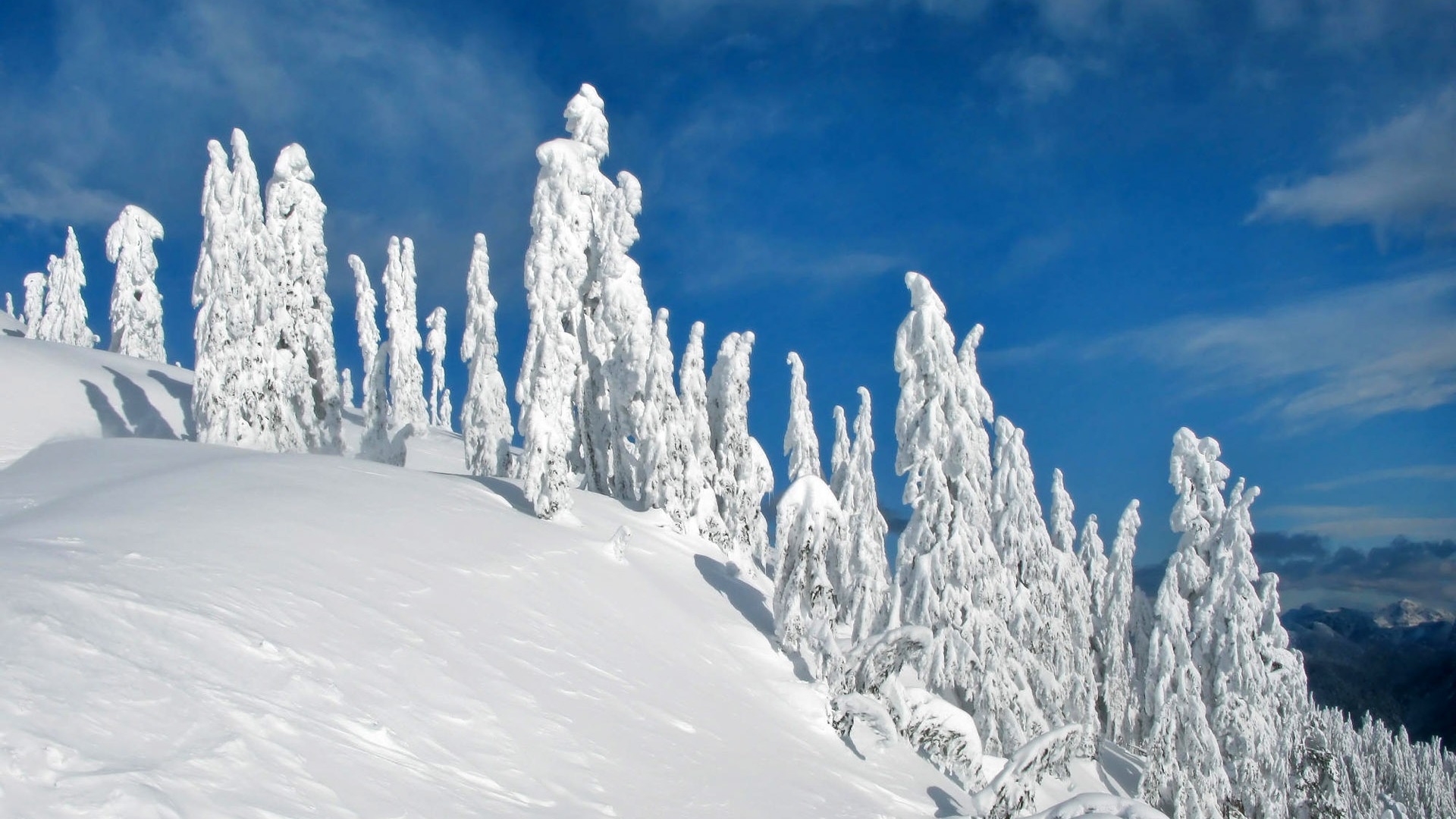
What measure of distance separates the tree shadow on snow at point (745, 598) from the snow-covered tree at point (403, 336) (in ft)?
101

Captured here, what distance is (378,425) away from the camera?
111ft

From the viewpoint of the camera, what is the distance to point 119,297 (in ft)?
152

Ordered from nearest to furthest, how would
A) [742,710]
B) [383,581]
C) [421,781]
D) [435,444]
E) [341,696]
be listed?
[421,781]
[341,696]
[383,581]
[742,710]
[435,444]

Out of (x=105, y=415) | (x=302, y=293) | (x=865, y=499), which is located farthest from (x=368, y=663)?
(x=865, y=499)

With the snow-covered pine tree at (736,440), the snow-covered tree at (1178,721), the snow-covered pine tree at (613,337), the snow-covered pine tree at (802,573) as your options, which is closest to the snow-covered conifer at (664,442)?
the snow-covered pine tree at (613,337)

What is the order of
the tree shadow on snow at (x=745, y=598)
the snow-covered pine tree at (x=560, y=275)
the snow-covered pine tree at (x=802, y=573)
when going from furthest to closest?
the snow-covered pine tree at (x=560, y=275) < the tree shadow on snow at (x=745, y=598) < the snow-covered pine tree at (x=802, y=573)

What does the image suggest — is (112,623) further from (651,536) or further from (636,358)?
(636,358)

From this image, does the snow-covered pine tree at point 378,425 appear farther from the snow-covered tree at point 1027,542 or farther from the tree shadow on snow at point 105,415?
the snow-covered tree at point 1027,542

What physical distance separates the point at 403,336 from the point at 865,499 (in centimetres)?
2947

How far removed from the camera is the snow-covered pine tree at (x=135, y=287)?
44.9m

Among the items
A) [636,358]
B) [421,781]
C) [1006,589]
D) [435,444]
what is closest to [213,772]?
[421,781]

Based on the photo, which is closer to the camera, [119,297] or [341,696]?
[341,696]

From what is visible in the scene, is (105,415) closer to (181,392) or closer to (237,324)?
(181,392)

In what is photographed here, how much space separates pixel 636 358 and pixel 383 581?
53.8ft
